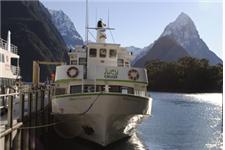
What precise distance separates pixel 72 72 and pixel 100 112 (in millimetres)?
2863

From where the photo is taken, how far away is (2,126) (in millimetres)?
16500

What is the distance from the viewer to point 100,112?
2269cm

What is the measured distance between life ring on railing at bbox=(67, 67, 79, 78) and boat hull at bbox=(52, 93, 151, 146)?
4.11 ft

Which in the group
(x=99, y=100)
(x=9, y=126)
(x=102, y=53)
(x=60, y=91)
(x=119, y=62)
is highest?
(x=102, y=53)

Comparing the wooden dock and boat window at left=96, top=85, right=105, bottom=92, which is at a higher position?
boat window at left=96, top=85, right=105, bottom=92

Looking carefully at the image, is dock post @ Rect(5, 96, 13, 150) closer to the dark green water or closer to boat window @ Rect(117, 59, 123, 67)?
the dark green water

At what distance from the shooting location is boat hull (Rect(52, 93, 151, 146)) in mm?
22547

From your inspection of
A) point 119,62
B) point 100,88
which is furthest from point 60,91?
point 119,62

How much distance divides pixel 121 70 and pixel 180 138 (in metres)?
11.5

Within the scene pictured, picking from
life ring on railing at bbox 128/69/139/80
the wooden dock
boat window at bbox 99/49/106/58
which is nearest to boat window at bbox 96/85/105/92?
life ring on railing at bbox 128/69/139/80

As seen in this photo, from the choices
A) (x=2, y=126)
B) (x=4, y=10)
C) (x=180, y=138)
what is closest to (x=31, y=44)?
(x=4, y=10)

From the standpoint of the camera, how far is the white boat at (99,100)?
2267 centimetres

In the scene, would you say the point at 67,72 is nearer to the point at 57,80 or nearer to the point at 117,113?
the point at 57,80

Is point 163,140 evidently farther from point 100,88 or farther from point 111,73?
point 111,73
